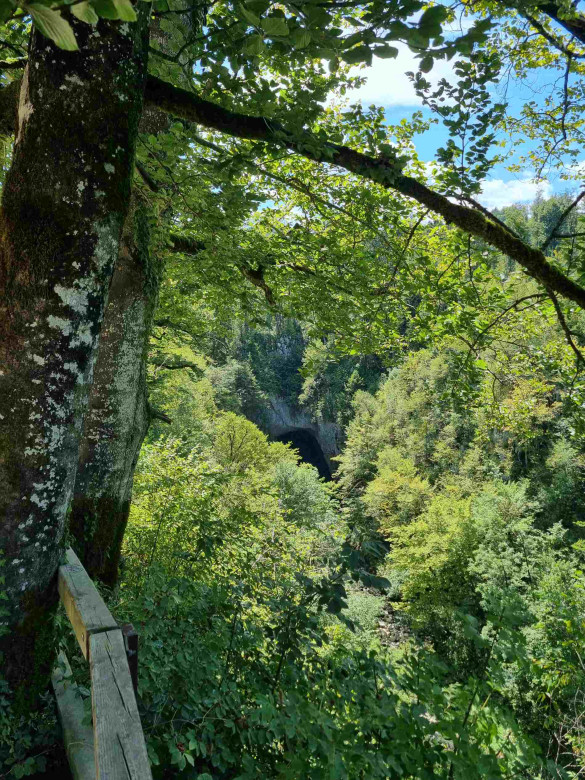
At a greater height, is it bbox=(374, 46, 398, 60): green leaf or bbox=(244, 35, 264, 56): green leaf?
bbox=(244, 35, 264, 56): green leaf

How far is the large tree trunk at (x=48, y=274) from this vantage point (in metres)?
1.93

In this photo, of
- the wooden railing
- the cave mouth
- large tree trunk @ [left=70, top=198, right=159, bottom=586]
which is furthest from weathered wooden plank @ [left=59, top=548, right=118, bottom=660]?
the cave mouth

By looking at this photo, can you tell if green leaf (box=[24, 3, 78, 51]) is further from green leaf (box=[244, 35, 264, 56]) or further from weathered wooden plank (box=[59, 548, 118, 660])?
weathered wooden plank (box=[59, 548, 118, 660])

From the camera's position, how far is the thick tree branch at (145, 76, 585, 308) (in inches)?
102

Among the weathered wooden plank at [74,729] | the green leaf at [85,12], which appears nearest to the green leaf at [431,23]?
the green leaf at [85,12]

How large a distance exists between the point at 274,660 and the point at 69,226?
249 cm

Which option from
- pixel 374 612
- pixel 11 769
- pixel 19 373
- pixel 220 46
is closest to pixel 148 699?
pixel 11 769

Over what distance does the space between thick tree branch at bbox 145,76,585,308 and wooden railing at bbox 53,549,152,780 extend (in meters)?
2.47

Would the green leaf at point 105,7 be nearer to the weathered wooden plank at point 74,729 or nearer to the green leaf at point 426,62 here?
the green leaf at point 426,62

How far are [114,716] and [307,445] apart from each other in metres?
62.6

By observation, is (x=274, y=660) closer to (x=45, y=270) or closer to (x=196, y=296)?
(x=45, y=270)

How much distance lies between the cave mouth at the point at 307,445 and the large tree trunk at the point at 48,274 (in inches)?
2333

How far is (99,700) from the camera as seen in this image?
4.67 ft

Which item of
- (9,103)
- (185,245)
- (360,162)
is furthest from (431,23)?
(185,245)
